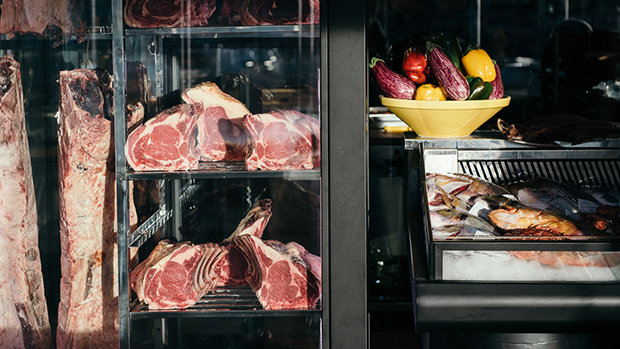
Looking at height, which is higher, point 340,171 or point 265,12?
point 265,12

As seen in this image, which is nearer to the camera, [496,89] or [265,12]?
[265,12]

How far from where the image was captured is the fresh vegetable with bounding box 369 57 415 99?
2584 millimetres

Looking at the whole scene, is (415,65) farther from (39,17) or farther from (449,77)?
(39,17)

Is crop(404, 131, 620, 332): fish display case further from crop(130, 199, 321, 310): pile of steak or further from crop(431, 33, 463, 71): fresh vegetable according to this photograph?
crop(431, 33, 463, 71): fresh vegetable

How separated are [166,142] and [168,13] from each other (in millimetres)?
457

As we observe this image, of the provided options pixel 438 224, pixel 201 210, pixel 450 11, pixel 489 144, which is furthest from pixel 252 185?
pixel 450 11

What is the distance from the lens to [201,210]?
2.59 meters

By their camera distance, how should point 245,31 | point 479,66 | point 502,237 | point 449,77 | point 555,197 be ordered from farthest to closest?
1. point 479,66
2. point 449,77
3. point 555,197
4. point 245,31
5. point 502,237

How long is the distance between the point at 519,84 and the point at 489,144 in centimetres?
207

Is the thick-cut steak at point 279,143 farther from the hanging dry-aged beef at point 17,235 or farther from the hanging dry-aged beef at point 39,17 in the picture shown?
the hanging dry-aged beef at point 17,235

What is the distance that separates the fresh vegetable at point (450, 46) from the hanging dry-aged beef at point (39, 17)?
4.58ft

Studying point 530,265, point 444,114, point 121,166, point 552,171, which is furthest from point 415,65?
point 121,166

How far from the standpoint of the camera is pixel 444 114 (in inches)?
99.2

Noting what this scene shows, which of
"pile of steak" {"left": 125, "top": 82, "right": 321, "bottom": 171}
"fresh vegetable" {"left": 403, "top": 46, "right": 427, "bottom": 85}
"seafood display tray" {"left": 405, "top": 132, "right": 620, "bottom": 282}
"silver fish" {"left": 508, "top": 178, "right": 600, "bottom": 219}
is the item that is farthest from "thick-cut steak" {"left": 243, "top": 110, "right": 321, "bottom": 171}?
"silver fish" {"left": 508, "top": 178, "right": 600, "bottom": 219}
